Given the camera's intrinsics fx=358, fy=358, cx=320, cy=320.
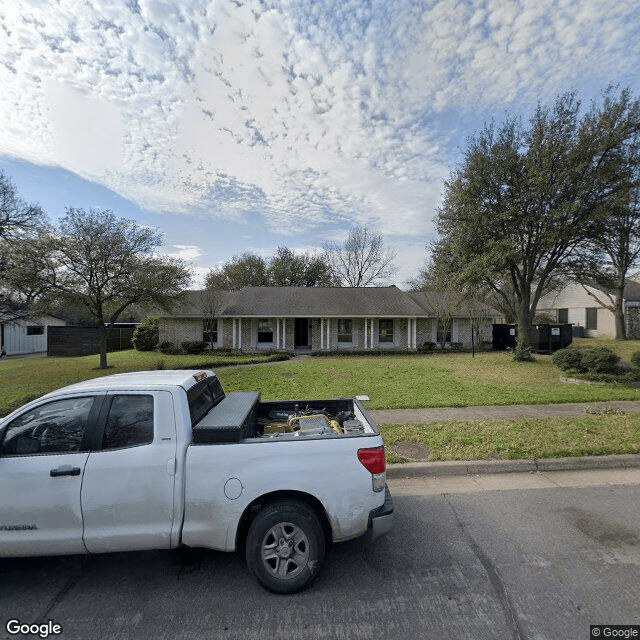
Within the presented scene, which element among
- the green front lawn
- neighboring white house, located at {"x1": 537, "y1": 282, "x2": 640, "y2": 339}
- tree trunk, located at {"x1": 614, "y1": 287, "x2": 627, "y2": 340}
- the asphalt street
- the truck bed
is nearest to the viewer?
the asphalt street

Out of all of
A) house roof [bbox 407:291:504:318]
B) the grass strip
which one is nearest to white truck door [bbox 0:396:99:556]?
the grass strip

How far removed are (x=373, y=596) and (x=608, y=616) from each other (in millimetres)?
1619

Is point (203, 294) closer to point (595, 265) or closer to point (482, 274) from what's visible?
point (482, 274)

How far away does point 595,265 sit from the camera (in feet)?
54.1

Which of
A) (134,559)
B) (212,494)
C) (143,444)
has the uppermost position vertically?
(143,444)

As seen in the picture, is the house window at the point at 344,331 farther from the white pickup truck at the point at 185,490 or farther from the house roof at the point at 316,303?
the white pickup truck at the point at 185,490

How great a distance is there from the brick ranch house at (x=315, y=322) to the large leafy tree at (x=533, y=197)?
20.5 feet

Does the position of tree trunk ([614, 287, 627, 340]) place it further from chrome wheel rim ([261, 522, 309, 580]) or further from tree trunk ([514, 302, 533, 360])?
chrome wheel rim ([261, 522, 309, 580])

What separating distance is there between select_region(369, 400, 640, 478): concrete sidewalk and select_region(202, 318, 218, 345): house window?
17.1m

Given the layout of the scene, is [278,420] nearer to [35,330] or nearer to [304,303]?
[304,303]

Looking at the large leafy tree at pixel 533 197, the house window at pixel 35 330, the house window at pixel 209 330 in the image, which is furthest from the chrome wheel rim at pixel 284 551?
the house window at pixel 35 330

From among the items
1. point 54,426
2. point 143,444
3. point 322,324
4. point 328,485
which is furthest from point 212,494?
point 322,324

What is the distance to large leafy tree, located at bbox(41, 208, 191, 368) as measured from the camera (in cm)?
1579

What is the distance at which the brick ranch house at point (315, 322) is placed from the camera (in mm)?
23125
